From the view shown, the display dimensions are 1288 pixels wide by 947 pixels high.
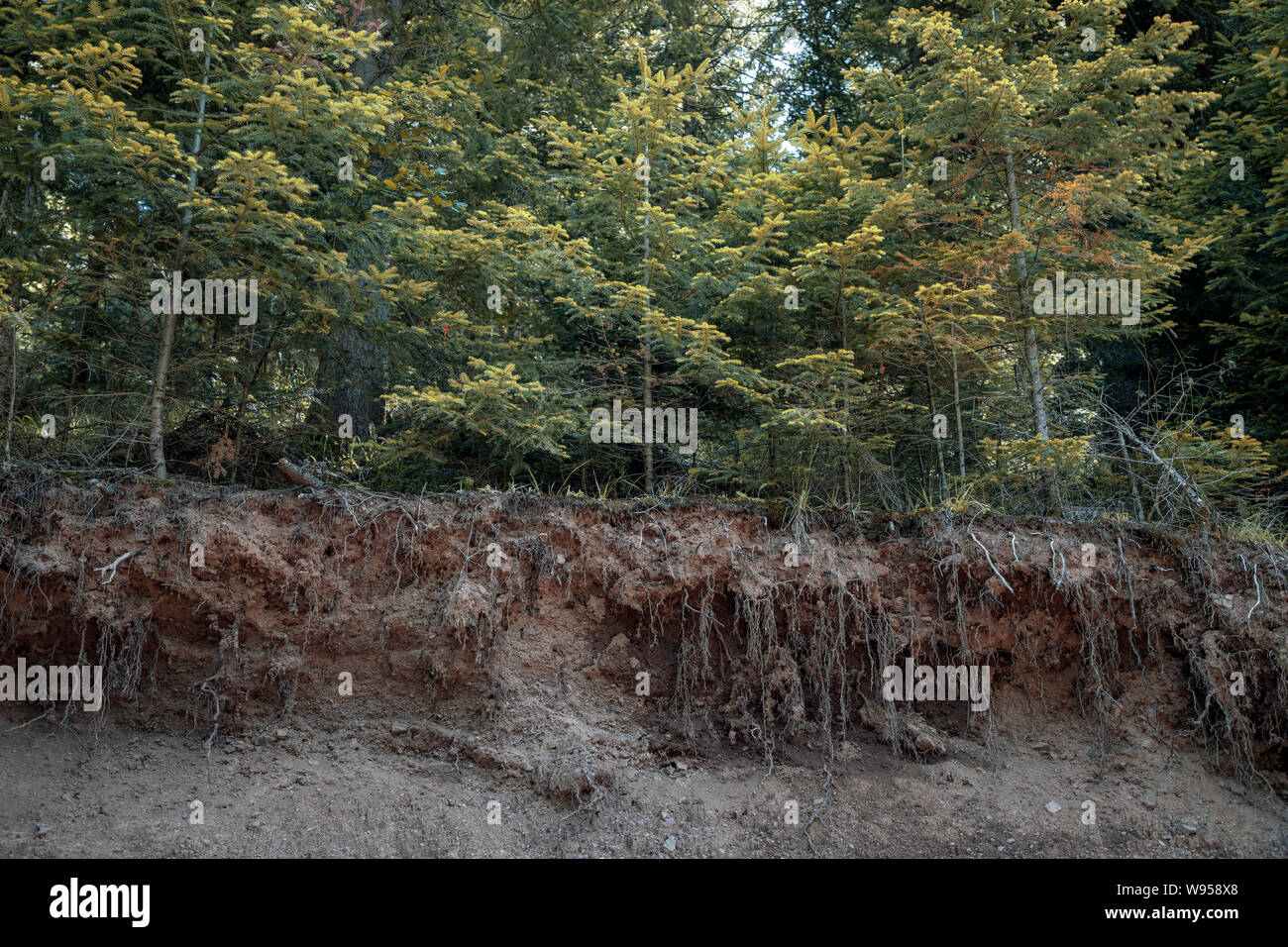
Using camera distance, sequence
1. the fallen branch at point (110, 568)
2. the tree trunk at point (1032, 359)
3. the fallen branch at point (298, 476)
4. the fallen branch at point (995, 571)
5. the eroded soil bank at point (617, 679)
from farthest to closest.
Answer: the tree trunk at point (1032, 359) → the fallen branch at point (995, 571) → the fallen branch at point (298, 476) → the fallen branch at point (110, 568) → the eroded soil bank at point (617, 679)

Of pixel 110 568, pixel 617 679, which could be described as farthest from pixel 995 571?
pixel 110 568

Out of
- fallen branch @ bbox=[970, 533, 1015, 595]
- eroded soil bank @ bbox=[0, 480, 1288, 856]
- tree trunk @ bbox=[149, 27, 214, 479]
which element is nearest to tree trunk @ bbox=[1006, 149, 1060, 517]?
eroded soil bank @ bbox=[0, 480, 1288, 856]

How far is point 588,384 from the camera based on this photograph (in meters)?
8.41

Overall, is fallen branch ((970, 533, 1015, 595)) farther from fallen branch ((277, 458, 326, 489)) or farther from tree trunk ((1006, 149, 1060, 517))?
fallen branch ((277, 458, 326, 489))

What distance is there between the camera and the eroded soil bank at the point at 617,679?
21.3 ft

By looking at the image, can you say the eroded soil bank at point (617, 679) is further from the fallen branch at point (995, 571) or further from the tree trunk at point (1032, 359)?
the tree trunk at point (1032, 359)

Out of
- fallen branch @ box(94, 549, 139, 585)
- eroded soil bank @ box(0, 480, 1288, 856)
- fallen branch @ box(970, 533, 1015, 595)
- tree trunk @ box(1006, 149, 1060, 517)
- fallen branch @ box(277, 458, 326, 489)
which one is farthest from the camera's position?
tree trunk @ box(1006, 149, 1060, 517)

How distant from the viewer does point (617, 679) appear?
291 inches

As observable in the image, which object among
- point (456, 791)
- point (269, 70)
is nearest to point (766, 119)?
point (269, 70)

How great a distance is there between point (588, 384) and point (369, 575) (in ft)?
9.19

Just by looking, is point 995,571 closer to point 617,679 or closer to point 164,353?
point 617,679

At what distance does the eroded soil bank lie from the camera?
6484mm

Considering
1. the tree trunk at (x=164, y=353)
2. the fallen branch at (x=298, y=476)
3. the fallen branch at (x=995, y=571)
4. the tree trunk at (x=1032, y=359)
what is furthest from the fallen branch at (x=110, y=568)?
the tree trunk at (x=1032, y=359)

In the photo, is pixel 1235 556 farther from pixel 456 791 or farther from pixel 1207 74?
pixel 1207 74
